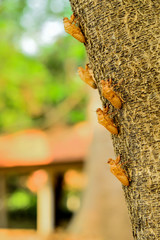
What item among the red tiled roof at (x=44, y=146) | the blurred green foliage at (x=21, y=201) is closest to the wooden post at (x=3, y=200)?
the red tiled roof at (x=44, y=146)

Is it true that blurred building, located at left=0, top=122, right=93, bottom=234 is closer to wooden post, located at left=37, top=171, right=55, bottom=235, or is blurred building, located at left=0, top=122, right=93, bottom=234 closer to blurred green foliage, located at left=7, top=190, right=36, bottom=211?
wooden post, located at left=37, top=171, right=55, bottom=235

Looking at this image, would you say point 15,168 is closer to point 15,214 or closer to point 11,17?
point 11,17

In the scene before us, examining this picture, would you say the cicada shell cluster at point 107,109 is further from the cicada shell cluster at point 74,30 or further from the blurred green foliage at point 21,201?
the blurred green foliage at point 21,201

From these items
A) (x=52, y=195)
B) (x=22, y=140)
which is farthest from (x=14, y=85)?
(x=52, y=195)

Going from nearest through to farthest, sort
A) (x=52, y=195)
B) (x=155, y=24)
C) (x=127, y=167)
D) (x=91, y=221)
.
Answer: (x=155, y=24)
(x=127, y=167)
(x=91, y=221)
(x=52, y=195)

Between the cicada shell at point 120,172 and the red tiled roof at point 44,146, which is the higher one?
the red tiled roof at point 44,146

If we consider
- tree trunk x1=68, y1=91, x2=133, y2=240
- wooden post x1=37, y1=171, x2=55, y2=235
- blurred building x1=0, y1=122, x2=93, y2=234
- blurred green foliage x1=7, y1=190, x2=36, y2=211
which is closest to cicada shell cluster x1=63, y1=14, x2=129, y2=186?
tree trunk x1=68, y1=91, x2=133, y2=240
